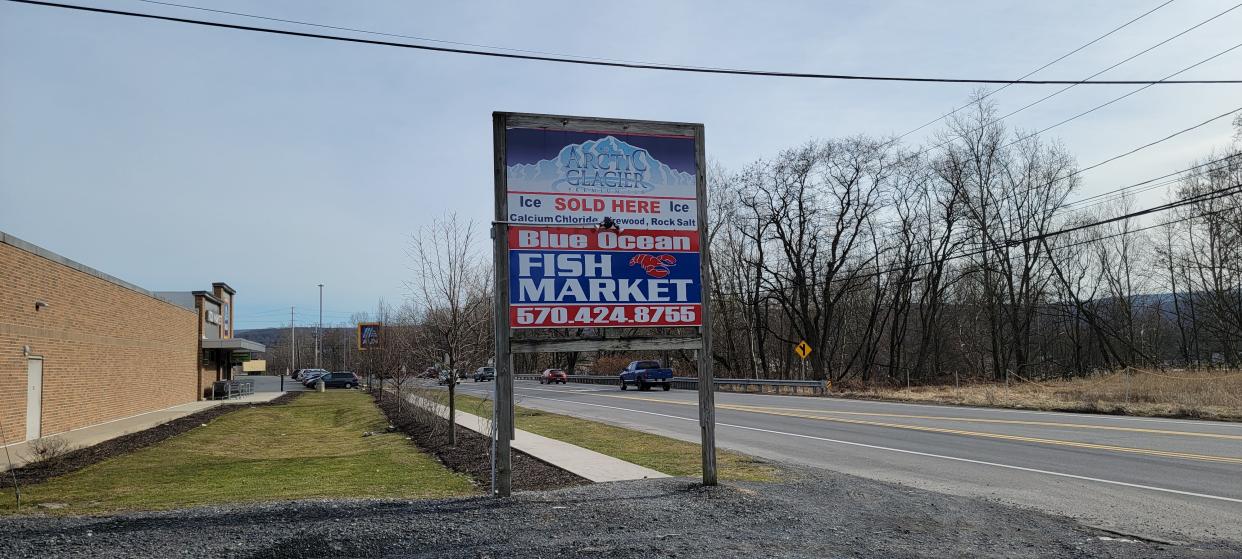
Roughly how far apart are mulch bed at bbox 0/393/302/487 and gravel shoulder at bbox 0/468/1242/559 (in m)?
5.11

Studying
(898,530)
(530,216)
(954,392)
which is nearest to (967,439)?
(898,530)

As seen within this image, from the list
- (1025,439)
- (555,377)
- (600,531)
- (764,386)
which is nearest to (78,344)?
(600,531)

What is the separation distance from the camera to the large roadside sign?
352 inches

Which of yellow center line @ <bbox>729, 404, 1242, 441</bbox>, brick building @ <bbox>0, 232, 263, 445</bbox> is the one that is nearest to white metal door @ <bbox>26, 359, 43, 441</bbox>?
brick building @ <bbox>0, 232, 263, 445</bbox>

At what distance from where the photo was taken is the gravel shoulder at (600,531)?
6.18 meters

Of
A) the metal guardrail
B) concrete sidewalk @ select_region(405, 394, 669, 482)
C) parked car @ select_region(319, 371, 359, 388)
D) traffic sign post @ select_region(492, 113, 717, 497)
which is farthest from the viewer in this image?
parked car @ select_region(319, 371, 359, 388)

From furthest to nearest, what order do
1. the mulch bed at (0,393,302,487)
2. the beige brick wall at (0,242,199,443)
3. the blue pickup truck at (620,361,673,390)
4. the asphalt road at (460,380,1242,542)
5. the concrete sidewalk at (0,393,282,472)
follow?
the blue pickup truck at (620,361,673,390)
the beige brick wall at (0,242,199,443)
the concrete sidewalk at (0,393,282,472)
the mulch bed at (0,393,302,487)
the asphalt road at (460,380,1242,542)

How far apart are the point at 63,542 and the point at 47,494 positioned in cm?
549

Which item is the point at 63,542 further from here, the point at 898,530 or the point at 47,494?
the point at 898,530

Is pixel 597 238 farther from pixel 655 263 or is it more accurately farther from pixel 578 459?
pixel 578 459

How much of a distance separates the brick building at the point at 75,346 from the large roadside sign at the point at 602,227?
13658mm

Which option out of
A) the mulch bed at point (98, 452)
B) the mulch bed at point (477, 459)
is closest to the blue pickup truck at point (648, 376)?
the mulch bed at point (98, 452)

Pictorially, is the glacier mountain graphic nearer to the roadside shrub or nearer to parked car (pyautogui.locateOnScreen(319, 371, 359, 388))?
the roadside shrub

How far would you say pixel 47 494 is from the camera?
10.7 metres
